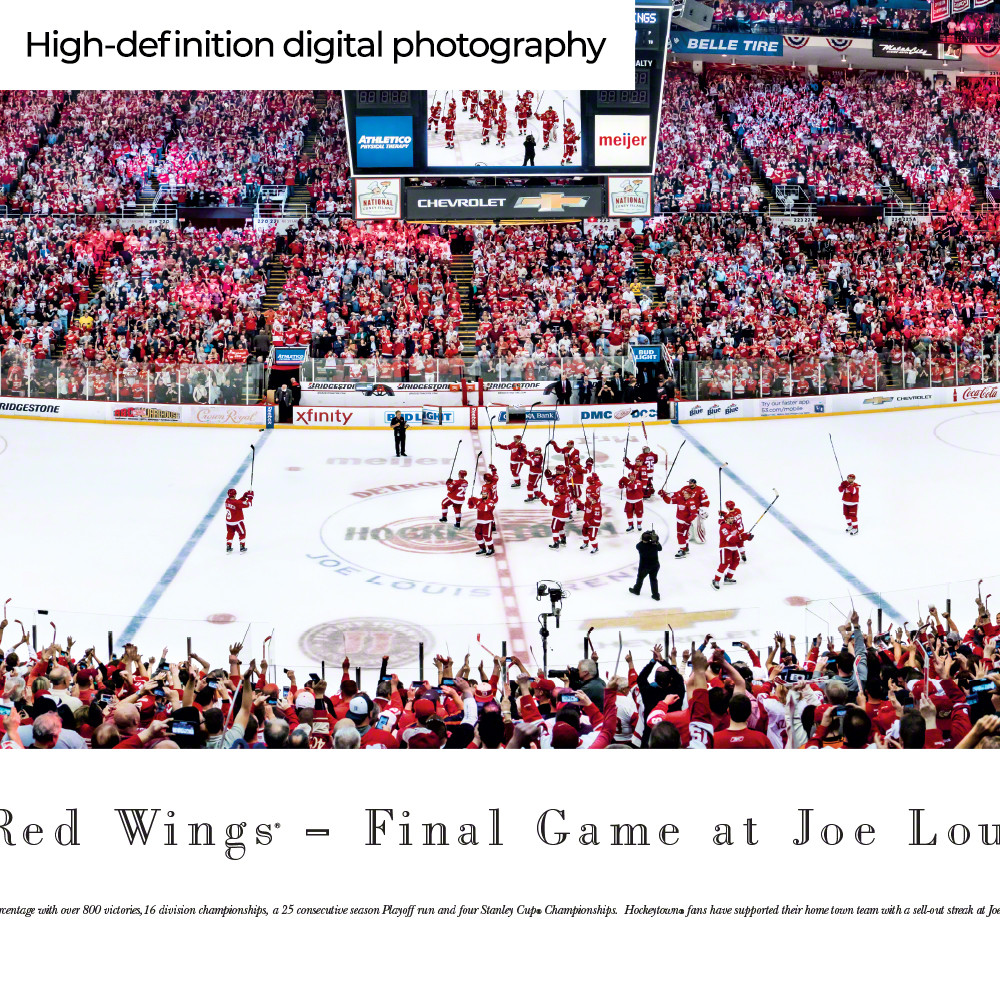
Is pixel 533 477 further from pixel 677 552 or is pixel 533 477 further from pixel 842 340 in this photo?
pixel 842 340

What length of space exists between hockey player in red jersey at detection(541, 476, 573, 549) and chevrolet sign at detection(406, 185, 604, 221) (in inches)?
494

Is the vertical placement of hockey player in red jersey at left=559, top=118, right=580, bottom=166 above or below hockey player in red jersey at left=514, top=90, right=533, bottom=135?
below

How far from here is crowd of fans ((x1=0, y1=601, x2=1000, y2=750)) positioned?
693 centimetres

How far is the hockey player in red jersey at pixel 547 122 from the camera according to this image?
89.4 ft

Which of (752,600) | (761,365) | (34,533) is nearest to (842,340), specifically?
(761,365)

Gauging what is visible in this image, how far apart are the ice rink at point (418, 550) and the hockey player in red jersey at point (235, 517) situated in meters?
0.36

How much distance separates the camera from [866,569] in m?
16.5

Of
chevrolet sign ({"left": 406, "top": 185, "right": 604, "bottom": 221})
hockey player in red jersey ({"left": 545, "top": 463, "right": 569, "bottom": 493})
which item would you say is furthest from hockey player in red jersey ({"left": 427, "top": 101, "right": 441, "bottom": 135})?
hockey player in red jersey ({"left": 545, "top": 463, "right": 569, "bottom": 493})

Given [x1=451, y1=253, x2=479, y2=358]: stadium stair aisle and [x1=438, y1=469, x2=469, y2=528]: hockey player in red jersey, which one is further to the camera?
[x1=451, y1=253, x2=479, y2=358]: stadium stair aisle

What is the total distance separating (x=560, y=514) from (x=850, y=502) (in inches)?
166

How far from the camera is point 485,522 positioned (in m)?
17.5

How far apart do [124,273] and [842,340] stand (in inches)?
756

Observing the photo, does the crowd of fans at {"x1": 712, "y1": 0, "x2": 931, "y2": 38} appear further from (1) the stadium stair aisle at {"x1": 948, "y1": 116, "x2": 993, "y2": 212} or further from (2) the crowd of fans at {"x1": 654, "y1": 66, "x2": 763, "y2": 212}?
(1) the stadium stair aisle at {"x1": 948, "y1": 116, "x2": 993, "y2": 212}

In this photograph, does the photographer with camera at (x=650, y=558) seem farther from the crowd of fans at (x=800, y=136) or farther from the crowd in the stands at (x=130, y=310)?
the crowd of fans at (x=800, y=136)
